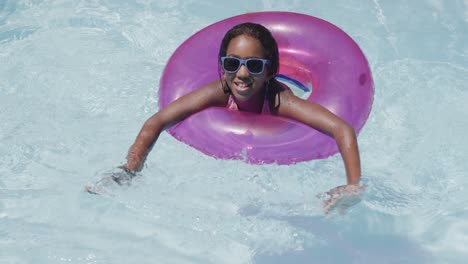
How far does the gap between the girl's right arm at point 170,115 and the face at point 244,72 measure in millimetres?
244

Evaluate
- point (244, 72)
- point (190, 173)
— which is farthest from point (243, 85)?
point (190, 173)

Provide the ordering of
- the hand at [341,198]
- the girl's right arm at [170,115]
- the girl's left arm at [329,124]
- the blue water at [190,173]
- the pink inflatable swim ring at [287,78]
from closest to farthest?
1. the hand at [341,198]
2. the girl's left arm at [329,124]
3. the girl's right arm at [170,115]
4. the pink inflatable swim ring at [287,78]
5. the blue water at [190,173]

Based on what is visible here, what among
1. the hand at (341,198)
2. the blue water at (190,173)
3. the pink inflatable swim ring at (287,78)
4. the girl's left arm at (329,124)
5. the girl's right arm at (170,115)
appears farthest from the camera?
the blue water at (190,173)

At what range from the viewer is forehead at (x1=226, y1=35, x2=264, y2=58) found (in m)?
3.88

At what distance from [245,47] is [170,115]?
63 centimetres

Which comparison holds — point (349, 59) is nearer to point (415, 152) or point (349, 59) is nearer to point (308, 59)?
point (308, 59)

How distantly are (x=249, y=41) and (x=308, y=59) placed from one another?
93 centimetres

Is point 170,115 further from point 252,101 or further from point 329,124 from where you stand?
point 329,124

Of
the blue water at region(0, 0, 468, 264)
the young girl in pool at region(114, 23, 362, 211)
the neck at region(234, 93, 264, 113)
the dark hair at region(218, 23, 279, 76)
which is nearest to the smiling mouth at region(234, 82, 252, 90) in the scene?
the young girl in pool at region(114, 23, 362, 211)

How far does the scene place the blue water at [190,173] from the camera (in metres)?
4.27

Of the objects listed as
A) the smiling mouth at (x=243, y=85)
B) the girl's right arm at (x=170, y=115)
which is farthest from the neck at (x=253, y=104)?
the smiling mouth at (x=243, y=85)

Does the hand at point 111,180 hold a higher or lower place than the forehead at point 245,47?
lower

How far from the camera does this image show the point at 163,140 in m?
4.92

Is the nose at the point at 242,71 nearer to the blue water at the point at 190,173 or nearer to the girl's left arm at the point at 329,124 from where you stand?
the girl's left arm at the point at 329,124
